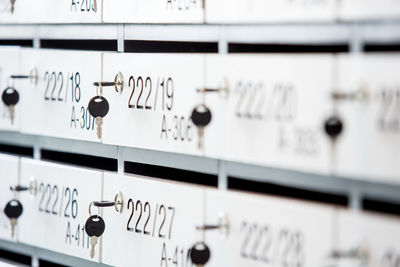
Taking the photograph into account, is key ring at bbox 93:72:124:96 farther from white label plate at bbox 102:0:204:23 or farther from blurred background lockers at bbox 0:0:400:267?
white label plate at bbox 102:0:204:23

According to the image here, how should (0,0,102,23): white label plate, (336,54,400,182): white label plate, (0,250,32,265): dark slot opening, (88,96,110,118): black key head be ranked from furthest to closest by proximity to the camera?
1. (0,250,32,265): dark slot opening
2. (0,0,102,23): white label plate
3. (88,96,110,118): black key head
4. (336,54,400,182): white label plate

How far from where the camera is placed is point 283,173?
141cm

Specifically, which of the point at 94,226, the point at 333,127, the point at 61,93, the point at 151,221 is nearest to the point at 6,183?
the point at 61,93

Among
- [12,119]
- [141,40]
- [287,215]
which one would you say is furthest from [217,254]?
[12,119]

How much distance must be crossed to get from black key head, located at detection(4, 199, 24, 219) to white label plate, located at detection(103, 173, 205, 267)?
10.4 inches

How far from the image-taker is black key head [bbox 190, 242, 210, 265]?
1472mm

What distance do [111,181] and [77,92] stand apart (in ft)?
0.67

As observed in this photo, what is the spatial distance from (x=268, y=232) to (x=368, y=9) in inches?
15.2

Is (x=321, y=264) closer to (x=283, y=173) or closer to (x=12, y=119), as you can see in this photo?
(x=283, y=173)

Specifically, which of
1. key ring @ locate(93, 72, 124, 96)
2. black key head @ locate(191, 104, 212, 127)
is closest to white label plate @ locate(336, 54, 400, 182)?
black key head @ locate(191, 104, 212, 127)

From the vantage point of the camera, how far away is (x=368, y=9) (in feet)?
4.12

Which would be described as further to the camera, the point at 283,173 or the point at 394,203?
the point at 283,173

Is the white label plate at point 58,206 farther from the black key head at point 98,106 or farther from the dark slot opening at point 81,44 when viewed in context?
the dark slot opening at point 81,44

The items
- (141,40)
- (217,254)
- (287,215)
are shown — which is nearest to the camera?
(287,215)
